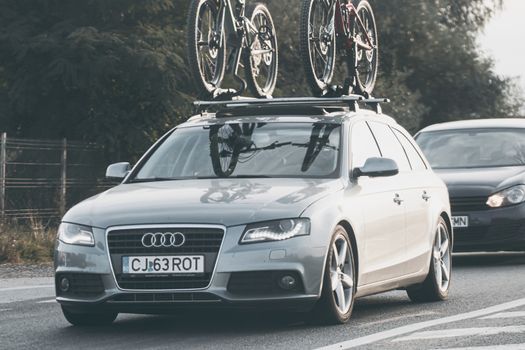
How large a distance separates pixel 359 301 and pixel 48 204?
12.6 m

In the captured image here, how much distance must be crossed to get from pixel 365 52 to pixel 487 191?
2.55 meters

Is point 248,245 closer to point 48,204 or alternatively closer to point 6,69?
point 48,204

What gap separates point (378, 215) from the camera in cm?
1082

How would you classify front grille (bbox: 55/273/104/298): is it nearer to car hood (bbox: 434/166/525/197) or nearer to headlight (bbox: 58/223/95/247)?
headlight (bbox: 58/223/95/247)

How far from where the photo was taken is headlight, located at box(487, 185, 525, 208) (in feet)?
54.6

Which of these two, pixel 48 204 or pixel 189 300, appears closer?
pixel 189 300

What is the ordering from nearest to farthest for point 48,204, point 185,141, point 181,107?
1. point 185,141
2. point 48,204
3. point 181,107

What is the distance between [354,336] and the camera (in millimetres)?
9344

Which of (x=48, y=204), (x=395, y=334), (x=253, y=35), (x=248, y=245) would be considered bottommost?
(x=48, y=204)

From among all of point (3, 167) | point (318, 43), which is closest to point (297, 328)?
point (318, 43)

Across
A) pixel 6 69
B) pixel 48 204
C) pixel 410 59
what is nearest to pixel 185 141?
pixel 48 204

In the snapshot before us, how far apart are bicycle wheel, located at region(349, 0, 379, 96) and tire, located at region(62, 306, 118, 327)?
4912mm

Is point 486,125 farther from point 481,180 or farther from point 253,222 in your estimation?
point 253,222

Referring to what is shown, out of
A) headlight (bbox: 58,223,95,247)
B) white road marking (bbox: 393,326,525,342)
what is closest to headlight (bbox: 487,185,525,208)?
Result: white road marking (bbox: 393,326,525,342)
